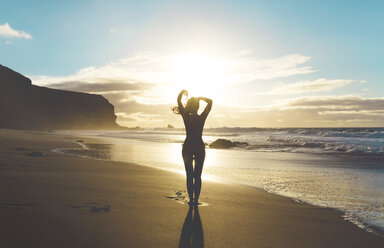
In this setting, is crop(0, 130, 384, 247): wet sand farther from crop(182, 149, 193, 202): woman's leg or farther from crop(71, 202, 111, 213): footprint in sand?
crop(182, 149, 193, 202): woman's leg

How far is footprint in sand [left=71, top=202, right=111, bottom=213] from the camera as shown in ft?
14.6

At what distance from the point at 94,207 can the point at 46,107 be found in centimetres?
12502

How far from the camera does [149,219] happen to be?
425 centimetres

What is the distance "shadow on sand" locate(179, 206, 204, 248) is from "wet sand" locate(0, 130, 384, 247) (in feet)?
0.04

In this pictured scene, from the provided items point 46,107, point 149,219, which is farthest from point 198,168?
point 46,107

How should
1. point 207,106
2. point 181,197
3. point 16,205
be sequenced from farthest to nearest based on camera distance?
point 181,197 < point 207,106 < point 16,205

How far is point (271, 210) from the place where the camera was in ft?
17.2

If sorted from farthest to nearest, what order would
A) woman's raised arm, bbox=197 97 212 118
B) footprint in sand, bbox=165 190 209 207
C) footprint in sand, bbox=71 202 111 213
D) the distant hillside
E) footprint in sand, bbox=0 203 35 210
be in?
the distant hillside → woman's raised arm, bbox=197 97 212 118 → footprint in sand, bbox=165 190 209 207 → footprint in sand, bbox=71 202 111 213 → footprint in sand, bbox=0 203 35 210

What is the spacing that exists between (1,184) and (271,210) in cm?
514

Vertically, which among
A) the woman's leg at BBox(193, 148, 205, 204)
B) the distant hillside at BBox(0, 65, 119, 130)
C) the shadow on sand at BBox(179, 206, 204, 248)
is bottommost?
the shadow on sand at BBox(179, 206, 204, 248)

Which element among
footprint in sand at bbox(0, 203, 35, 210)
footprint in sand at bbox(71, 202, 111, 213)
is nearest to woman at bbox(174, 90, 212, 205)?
footprint in sand at bbox(71, 202, 111, 213)

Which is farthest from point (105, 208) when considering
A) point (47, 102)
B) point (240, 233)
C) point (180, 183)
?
point (47, 102)

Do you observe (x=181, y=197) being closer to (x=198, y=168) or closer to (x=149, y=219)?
(x=198, y=168)

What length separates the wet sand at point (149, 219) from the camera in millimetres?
3469
